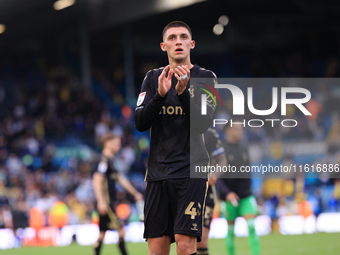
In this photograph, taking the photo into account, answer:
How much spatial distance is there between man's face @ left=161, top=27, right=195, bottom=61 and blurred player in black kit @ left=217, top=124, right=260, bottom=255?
419cm

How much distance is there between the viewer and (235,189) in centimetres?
832

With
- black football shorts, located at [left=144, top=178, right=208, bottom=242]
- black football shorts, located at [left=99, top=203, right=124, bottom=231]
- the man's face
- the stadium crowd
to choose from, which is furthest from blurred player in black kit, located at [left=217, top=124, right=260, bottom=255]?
the stadium crowd

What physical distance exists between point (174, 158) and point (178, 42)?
98cm

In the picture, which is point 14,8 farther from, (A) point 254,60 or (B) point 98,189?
(B) point 98,189

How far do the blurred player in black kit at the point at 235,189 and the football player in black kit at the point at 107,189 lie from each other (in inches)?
65.2

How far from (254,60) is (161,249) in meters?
22.8

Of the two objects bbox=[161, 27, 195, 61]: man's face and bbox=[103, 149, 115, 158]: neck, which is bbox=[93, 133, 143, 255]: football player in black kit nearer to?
bbox=[103, 149, 115, 158]: neck

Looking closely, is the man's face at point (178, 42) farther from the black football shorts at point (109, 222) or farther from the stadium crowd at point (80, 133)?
the stadium crowd at point (80, 133)

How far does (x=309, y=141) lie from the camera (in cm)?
2011

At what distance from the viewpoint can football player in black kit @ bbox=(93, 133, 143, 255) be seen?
8.09m

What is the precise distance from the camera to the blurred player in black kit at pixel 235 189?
26.3 feet

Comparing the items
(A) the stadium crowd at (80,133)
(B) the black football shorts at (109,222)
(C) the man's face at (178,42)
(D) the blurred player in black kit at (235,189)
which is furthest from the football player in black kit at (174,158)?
(A) the stadium crowd at (80,133)

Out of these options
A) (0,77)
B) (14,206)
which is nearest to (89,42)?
(0,77)

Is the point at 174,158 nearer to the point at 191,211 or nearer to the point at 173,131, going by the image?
the point at 173,131
